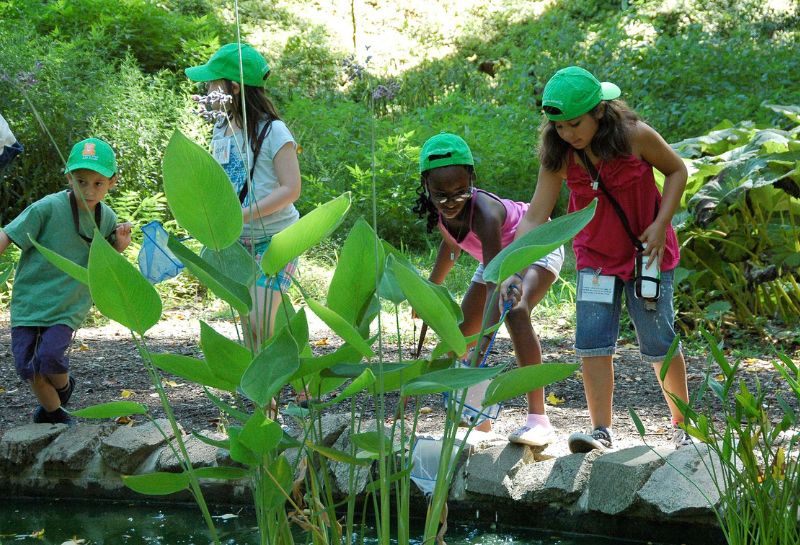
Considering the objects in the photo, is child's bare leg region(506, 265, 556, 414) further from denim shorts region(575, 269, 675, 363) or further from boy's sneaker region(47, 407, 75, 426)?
boy's sneaker region(47, 407, 75, 426)

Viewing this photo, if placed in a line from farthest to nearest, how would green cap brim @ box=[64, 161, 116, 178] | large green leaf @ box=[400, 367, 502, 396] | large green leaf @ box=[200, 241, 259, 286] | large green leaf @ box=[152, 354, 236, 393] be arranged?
green cap brim @ box=[64, 161, 116, 178] < large green leaf @ box=[200, 241, 259, 286] < large green leaf @ box=[152, 354, 236, 393] < large green leaf @ box=[400, 367, 502, 396]

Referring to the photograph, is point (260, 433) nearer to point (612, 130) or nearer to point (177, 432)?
point (177, 432)

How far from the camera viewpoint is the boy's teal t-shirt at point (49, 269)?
12.5ft

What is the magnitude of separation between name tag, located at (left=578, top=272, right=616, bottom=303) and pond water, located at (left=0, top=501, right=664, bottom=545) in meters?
0.77

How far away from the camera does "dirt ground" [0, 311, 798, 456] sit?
3.82m

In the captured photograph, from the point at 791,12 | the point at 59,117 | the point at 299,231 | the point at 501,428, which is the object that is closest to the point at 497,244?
the point at 501,428

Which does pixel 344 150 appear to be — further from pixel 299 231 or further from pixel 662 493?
pixel 299 231

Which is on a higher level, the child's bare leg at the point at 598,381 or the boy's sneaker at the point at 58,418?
the child's bare leg at the point at 598,381

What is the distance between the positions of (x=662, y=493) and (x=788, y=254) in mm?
2440

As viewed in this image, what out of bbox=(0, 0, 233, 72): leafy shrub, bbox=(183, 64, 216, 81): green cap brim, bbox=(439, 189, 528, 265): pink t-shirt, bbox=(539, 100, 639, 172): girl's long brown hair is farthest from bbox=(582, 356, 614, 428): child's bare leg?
bbox=(0, 0, 233, 72): leafy shrub

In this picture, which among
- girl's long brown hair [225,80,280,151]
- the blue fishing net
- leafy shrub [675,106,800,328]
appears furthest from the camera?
leafy shrub [675,106,800,328]

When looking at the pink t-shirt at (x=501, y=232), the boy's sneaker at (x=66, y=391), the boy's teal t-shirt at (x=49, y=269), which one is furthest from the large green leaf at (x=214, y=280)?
the boy's sneaker at (x=66, y=391)

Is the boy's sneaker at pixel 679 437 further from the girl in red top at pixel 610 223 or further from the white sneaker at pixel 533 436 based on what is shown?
the white sneaker at pixel 533 436

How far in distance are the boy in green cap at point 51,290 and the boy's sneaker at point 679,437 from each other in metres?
2.11
